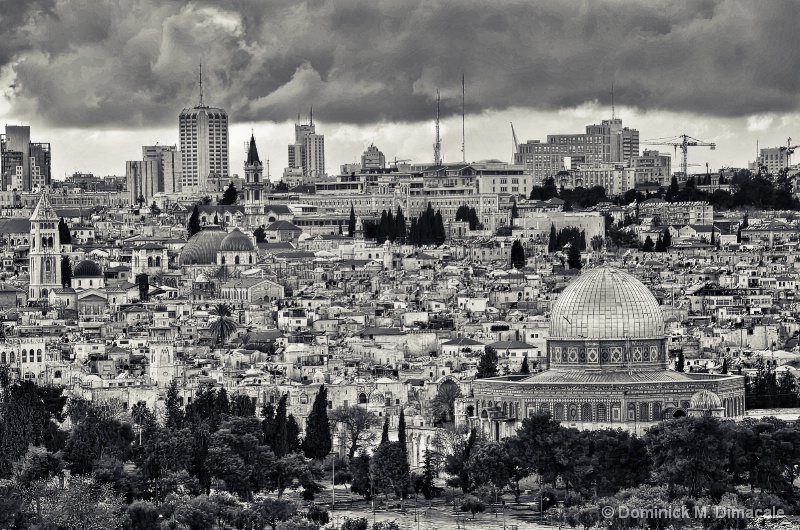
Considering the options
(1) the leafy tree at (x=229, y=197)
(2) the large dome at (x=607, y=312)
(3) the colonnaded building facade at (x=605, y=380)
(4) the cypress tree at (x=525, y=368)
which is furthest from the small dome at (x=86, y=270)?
(2) the large dome at (x=607, y=312)

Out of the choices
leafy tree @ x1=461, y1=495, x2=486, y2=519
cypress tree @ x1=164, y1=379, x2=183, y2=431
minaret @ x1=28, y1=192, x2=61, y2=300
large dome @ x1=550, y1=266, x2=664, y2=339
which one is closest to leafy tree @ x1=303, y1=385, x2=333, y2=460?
cypress tree @ x1=164, y1=379, x2=183, y2=431

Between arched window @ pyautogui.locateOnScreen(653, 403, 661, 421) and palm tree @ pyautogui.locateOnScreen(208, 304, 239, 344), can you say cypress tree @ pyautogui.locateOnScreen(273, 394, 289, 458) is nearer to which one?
arched window @ pyautogui.locateOnScreen(653, 403, 661, 421)

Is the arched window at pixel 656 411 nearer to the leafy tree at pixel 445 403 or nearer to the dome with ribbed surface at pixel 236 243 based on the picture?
the leafy tree at pixel 445 403

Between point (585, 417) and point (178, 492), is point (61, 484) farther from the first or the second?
point (585, 417)

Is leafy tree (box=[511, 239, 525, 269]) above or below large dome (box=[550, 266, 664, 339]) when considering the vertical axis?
above

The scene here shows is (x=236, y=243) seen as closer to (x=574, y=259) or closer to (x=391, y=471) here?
(x=574, y=259)
